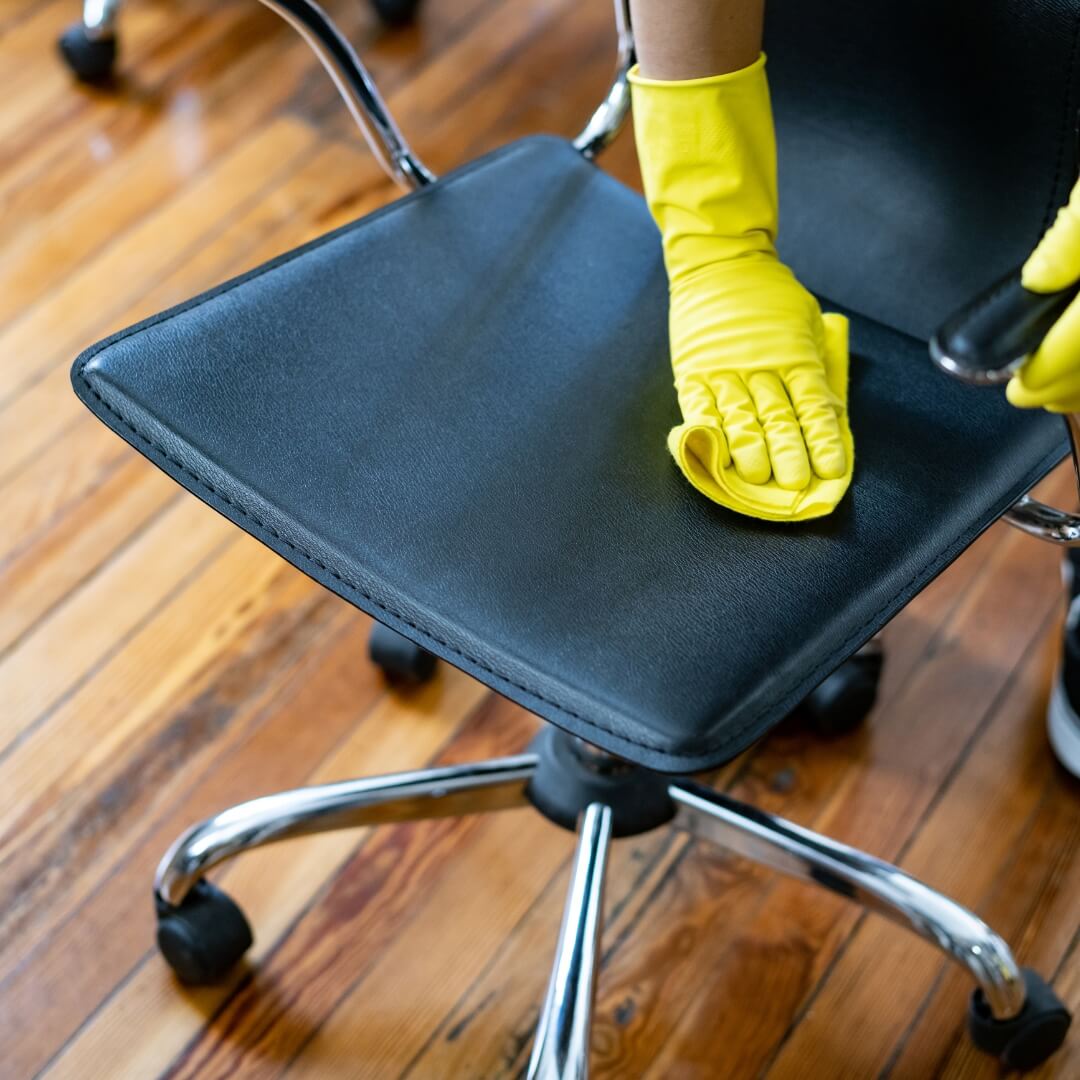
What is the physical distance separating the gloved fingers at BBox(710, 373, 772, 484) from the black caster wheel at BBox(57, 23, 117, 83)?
130 cm

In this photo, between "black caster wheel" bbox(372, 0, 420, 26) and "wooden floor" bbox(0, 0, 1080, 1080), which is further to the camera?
"black caster wheel" bbox(372, 0, 420, 26)

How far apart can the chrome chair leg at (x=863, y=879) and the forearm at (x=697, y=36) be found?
51 cm

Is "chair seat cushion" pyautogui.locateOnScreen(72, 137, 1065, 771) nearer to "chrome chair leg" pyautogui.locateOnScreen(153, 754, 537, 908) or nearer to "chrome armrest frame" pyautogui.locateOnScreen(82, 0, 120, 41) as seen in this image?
"chrome chair leg" pyautogui.locateOnScreen(153, 754, 537, 908)

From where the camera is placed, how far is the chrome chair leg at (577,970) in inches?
34.7

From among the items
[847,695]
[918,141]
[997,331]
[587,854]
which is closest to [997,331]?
[997,331]

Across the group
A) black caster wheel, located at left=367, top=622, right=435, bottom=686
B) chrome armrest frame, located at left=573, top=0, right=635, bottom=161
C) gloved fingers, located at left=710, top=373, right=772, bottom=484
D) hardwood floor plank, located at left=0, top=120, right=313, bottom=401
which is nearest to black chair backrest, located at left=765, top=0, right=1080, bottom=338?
chrome armrest frame, located at left=573, top=0, right=635, bottom=161

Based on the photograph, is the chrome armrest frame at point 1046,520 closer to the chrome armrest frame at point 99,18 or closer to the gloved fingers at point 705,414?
the gloved fingers at point 705,414

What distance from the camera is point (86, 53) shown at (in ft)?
5.89

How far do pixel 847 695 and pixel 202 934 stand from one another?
1.83 feet

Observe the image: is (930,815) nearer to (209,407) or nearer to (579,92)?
(209,407)

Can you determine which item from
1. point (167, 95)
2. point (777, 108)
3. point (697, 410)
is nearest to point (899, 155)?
point (777, 108)

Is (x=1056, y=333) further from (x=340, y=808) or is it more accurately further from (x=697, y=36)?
(x=340, y=808)

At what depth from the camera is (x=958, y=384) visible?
2.84ft

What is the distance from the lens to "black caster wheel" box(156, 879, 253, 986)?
40.3 inches
